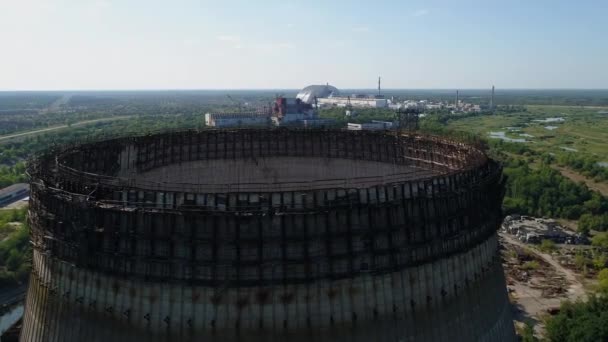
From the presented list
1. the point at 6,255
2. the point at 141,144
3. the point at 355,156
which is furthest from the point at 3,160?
the point at 355,156

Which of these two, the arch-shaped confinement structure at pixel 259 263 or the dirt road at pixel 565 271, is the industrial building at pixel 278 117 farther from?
the arch-shaped confinement structure at pixel 259 263

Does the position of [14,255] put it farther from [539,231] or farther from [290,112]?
[290,112]

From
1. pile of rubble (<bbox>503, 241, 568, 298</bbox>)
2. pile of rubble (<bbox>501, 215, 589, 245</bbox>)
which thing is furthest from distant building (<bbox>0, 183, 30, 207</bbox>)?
pile of rubble (<bbox>501, 215, 589, 245</bbox>)

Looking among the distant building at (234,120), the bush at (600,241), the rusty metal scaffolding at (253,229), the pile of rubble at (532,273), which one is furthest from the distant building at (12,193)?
the bush at (600,241)

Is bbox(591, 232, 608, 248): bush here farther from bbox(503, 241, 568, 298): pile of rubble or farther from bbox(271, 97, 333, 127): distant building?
bbox(271, 97, 333, 127): distant building

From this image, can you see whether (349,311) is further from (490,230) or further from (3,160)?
(3,160)

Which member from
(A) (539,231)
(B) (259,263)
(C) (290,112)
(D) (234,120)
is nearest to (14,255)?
(B) (259,263)

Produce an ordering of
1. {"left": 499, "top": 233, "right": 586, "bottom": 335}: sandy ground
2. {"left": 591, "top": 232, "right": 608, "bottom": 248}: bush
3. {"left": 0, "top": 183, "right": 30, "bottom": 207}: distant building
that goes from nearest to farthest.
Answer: {"left": 499, "top": 233, "right": 586, "bottom": 335}: sandy ground → {"left": 591, "top": 232, "right": 608, "bottom": 248}: bush → {"left": 0, "top": 183, "right": 30, "bottom": 207}: distant building
